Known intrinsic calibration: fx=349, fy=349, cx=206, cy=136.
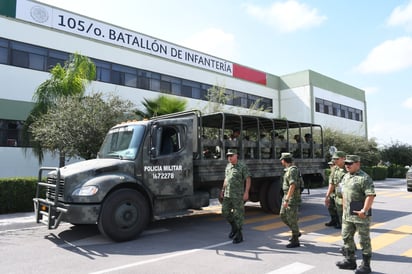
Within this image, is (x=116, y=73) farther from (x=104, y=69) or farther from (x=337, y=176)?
(x=337, y=176)

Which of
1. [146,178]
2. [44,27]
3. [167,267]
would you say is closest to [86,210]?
[146,178]

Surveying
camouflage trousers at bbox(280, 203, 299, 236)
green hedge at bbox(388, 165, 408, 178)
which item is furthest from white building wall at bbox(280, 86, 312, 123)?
camouflage trousers at bbox(280, 203, 299, 236)

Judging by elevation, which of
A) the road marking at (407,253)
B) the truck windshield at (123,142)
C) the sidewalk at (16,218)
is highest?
the truck windshield at (123,142)

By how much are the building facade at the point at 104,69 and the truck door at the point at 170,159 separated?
8.76 metres

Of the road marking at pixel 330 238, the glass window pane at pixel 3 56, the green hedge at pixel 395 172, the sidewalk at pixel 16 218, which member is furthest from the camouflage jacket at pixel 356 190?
the green hedge at pixel 395 172

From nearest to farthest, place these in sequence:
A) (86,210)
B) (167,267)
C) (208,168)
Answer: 1. (167,267)
2. (86,210)
3. (208,168)

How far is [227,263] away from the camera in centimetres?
532

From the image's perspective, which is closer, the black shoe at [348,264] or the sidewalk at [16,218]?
the black shoe at [348,264]

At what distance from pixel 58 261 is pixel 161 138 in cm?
320

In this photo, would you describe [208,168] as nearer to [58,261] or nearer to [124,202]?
[124,202]

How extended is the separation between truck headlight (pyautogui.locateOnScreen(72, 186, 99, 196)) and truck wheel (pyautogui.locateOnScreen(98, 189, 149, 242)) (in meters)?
0.30

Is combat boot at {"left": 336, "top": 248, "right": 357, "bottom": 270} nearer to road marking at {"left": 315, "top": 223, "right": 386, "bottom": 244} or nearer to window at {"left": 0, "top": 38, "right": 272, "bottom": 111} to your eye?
road marking at {"left": 315, "top": 223, "right": 386, "bottom": 244}

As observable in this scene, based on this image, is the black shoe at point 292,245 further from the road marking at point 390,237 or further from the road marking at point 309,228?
the road marking at point 390,237

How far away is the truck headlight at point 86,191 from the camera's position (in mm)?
6434
